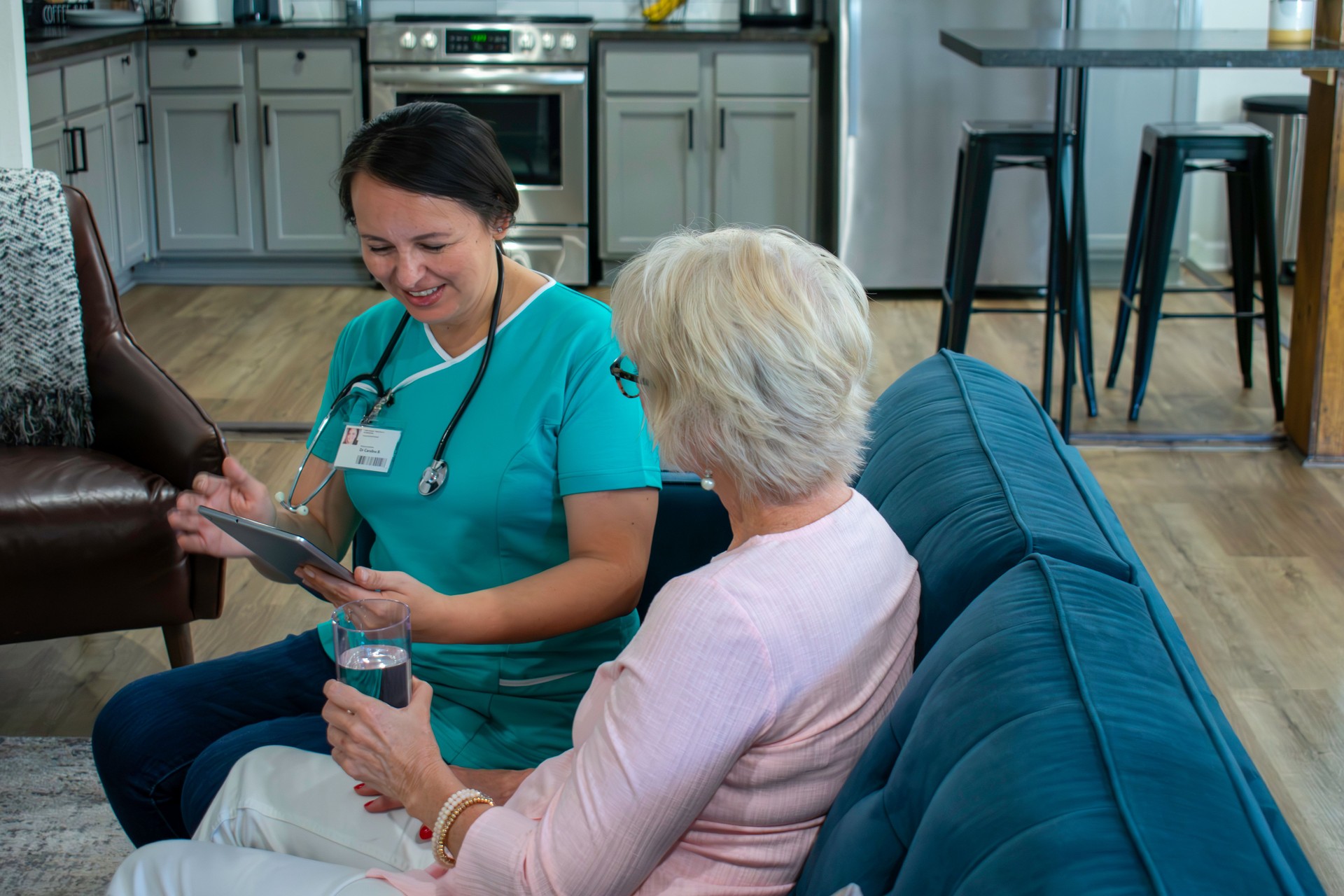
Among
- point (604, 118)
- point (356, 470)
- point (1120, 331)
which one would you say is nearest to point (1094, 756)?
point (356, 470)

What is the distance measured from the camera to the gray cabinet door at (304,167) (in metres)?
5.27

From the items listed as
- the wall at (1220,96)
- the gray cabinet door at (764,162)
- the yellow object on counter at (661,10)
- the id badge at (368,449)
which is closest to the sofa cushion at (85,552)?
the id badge at (368,449)

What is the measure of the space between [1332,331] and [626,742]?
3055 mm

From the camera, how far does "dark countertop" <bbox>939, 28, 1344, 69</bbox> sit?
3004 mm

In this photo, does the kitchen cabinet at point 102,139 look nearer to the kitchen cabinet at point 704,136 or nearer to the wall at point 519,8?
the wall at point 519,8

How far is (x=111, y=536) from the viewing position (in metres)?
2.13

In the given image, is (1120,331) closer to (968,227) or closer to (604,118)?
(968,227)

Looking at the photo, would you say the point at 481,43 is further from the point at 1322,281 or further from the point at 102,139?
the point at 1322,281

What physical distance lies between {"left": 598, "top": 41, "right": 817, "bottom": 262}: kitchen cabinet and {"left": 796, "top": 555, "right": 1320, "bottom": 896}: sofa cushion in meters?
4.25

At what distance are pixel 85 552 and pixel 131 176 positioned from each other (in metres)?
3.52

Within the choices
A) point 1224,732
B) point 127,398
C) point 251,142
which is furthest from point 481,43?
point 1224,732

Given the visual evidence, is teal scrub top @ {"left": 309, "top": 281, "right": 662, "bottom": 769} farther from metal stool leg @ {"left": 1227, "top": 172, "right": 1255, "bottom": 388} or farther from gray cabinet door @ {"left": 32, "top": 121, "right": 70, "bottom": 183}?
gray cabinet door @ {"left": 32, "top": 121, "right": 70, "bottom": 183}

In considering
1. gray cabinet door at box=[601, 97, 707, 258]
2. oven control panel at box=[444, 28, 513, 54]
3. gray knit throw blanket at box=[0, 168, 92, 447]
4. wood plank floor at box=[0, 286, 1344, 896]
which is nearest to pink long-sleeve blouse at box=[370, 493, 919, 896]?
wood plank floor at box=[0, 286, 1344, 896]

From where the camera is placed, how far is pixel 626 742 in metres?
0.96
